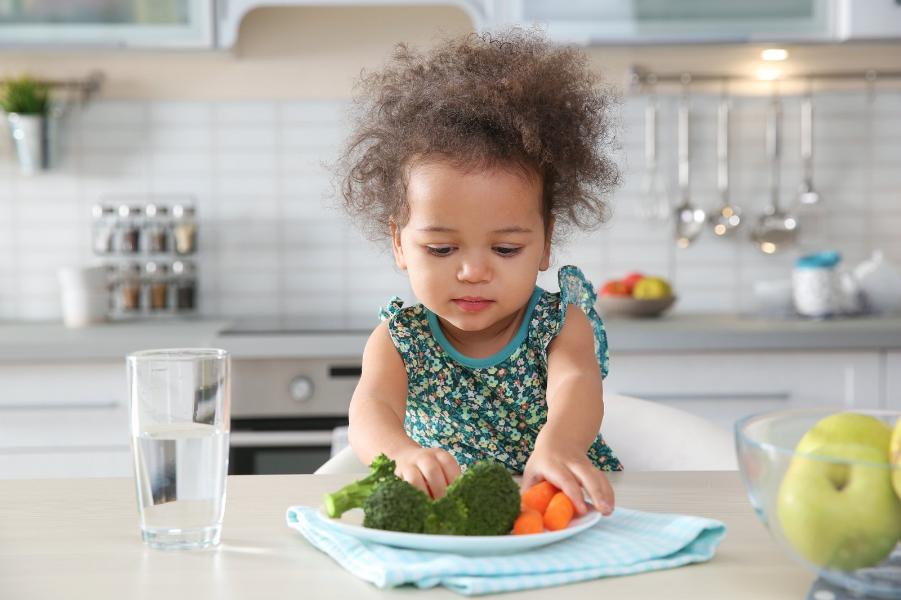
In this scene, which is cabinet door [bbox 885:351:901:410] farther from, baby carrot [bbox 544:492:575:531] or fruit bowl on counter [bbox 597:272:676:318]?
baby carrot [bbox 544:492:575:531]

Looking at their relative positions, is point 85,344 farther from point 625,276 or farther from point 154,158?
point 625,276

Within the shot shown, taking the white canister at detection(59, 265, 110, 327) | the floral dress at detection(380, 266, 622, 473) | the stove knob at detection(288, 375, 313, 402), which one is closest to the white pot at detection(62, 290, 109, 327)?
the white canister at detection(59, 265, 110, 327)

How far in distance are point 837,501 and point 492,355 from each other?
2.44 ft

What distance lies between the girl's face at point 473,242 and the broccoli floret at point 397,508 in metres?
0.39

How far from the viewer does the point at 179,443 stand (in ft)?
2.46

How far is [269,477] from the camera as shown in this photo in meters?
1.02

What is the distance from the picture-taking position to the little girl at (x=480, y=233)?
1.11 meters

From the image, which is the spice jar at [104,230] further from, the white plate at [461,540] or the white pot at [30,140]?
the white plate at [461,540]

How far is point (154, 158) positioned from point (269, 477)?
6.65 feet

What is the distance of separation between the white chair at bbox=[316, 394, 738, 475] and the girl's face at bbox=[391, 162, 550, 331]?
0.85 feet

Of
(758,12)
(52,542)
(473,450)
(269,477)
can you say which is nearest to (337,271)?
(758,12)

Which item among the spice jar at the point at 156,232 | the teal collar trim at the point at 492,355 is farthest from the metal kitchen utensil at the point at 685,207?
the teal collar trim at the point at 492,355

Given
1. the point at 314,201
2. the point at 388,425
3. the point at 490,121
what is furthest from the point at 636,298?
the point at 388,425

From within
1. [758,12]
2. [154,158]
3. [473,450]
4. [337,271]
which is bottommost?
[473,450]
